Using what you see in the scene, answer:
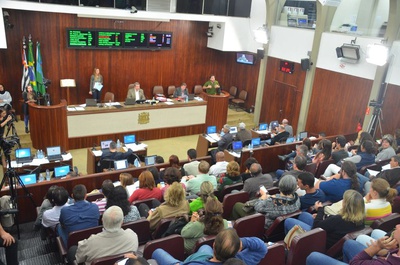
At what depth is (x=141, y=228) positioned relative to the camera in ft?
11.0

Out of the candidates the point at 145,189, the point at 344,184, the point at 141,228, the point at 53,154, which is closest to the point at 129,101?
the point at 53,154

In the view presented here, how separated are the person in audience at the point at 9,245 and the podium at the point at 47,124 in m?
4.49

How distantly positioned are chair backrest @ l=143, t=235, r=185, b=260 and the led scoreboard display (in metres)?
7.48

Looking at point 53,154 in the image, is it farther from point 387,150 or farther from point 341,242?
point 387,150

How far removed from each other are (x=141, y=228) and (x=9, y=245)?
1.13 meters

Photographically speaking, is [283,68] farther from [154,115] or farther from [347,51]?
[154,115]

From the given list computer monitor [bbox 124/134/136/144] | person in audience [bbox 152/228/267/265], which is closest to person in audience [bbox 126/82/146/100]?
computer monitor [bbox 124/134/136/144]

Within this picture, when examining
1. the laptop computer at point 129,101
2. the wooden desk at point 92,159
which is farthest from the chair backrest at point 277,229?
the laptop computer at point 129,101

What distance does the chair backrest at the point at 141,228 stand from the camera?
3268 mm

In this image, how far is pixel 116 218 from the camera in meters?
2.80

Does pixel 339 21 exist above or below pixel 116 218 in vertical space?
above

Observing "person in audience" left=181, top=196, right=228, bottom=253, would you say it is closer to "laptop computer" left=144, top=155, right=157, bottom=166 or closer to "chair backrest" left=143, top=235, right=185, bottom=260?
"chair backrest" left=143, top=235, right=185, bottom=260

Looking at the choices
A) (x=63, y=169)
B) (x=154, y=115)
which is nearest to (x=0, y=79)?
(x=154, y=115)

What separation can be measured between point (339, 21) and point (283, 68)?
1.84m
